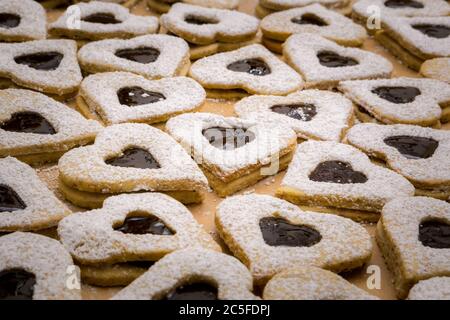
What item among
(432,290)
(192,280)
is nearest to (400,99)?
(432,290)

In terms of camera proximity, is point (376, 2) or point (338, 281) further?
point (376, 2)

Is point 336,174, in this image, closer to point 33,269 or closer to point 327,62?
point 327,62

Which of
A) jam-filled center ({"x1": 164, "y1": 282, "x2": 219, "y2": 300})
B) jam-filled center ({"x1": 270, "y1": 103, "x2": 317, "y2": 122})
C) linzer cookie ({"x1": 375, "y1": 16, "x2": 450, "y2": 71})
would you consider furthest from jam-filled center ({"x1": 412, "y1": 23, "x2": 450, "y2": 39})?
jam-filled center ({"x1": 164, "y1": 282, "x2": 219, "y2": 300})

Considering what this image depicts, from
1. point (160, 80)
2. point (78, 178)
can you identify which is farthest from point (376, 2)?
point (78, 178)

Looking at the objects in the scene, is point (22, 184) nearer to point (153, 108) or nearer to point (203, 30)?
point (153, 108)
